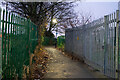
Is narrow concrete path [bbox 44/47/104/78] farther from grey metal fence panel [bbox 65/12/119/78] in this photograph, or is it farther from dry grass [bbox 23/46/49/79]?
grey metal fence panel [bbox 65/12/119/78]

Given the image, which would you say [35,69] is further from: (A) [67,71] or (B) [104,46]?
(B) [104,46]

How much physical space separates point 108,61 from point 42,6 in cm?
1152

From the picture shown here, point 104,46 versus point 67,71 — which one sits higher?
point 104,46

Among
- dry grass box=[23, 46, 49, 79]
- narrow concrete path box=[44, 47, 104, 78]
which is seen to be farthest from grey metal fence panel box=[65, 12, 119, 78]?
dry grass box=[23, 46, 49, 79]

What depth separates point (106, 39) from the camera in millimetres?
5562

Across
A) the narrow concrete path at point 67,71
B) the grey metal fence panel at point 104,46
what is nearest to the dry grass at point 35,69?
the narrow concrete path at point 67,71

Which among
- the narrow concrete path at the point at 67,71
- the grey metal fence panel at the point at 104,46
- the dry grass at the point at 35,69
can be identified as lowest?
the narrow concrete path at the point at 67,71

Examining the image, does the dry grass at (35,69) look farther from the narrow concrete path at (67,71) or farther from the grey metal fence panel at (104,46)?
the grey metal fence panel at (104,46)

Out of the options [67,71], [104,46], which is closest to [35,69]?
[67,71]

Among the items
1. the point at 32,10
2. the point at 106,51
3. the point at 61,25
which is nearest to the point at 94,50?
the point at 106,51

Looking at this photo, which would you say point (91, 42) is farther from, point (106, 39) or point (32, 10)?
point (32, 10)

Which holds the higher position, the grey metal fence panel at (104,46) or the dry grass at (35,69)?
the grey metal fence panel at (104,46)

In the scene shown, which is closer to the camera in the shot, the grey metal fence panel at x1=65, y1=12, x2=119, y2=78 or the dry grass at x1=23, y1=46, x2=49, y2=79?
the dry grass at x1=23, y1=46, x2=49, y2=79

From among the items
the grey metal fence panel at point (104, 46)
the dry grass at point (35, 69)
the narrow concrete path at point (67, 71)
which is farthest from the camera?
the narrow concrete path at point (67, 71)
